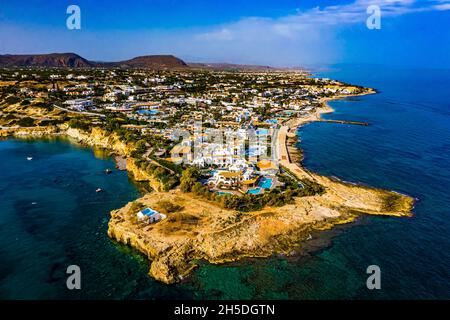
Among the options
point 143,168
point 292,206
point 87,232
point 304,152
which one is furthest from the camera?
point 304,152

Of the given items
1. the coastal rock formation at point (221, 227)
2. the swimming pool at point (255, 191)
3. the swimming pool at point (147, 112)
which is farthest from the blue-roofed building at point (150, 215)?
the swimming pool at point (147, 112)

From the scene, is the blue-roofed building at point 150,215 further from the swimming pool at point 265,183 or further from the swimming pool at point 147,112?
the swimming pool at point 147,112

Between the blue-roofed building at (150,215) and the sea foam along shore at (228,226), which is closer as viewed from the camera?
the sea foam along shore at (228,226)

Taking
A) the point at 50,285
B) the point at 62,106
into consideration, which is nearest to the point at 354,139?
the point at 50,285

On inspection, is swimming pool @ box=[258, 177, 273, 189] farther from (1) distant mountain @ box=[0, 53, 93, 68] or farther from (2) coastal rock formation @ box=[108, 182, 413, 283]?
(1) distant mountain @ box=[0, 53, 93, 68]
